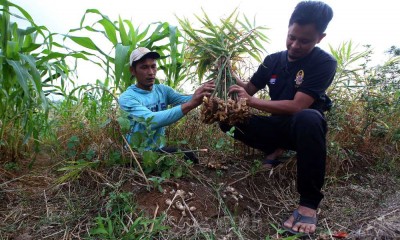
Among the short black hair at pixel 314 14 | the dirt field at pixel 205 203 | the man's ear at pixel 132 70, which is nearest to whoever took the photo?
the dirt field at pixel 205 203

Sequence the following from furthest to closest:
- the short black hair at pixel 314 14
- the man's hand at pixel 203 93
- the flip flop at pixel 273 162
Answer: the flip flop at pixel 273 162
the man's hand at pixel 203 93
the short black hair at pixel 314 14

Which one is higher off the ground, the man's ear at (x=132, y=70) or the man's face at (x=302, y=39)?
the man's face at (x=302, y=39)

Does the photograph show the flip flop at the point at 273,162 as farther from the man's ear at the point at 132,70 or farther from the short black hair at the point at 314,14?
the man's ear at the point at 132,70

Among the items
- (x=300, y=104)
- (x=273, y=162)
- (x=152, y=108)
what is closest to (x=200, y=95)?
(x=152, y=108)

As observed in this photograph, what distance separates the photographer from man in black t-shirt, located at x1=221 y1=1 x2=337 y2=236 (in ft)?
5.24

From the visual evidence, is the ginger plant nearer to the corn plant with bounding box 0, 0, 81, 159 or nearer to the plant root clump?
the plant root clump

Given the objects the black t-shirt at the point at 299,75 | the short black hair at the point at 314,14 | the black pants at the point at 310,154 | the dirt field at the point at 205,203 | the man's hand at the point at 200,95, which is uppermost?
the short black hair at the point at 314,14

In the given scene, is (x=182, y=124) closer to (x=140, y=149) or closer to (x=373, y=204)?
(x=140, y=149)

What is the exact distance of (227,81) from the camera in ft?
6.68

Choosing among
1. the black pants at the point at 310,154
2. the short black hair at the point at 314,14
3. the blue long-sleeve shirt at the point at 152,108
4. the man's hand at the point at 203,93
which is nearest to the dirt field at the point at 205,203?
the black pants at the point at 310,154

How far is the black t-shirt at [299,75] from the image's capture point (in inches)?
71.9

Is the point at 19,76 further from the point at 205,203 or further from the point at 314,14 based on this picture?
the point at 314,14

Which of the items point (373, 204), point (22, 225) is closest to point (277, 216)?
point (373, 204)

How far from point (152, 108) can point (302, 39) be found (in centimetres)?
108
